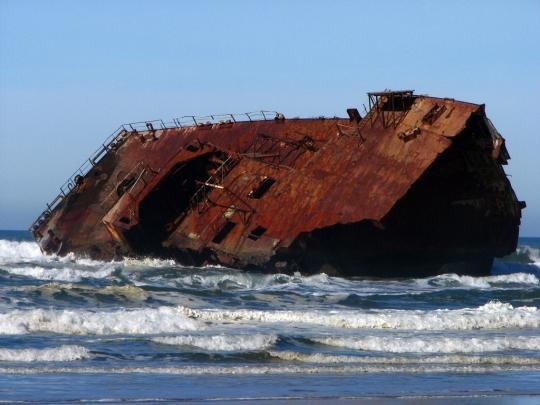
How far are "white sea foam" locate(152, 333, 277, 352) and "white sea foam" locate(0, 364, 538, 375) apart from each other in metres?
1.52

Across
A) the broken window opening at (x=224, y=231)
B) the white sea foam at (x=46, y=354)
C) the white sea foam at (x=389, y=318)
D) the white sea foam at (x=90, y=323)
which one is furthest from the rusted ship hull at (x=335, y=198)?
the white sea foam at (x=46, y=354)

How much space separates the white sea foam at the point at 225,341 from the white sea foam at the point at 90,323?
1.41 m

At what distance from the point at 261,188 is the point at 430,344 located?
505 inches

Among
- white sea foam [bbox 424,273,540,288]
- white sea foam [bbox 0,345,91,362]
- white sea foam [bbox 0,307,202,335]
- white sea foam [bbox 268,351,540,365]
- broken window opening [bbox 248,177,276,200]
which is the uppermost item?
broken window opening [bbox 248,177,276,200]

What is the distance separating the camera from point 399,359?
702 inches

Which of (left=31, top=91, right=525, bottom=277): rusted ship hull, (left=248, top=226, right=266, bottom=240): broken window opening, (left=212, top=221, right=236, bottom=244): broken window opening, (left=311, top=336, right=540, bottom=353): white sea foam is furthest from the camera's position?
(left=212, top=221, right=236, bottom=244): broken window opening

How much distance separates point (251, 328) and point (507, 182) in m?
11.6

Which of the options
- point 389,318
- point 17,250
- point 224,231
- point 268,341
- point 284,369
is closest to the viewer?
point 284,369

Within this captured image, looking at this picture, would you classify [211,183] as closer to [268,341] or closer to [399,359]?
[268,341]

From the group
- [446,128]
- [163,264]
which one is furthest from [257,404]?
[163,264]

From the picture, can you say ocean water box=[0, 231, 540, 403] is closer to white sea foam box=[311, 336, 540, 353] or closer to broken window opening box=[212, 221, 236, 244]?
white sea foam box=[311, 336, 540, 353]

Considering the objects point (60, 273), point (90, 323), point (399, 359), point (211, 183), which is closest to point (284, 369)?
point (399, 359)

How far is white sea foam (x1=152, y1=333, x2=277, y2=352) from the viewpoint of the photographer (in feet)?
61.0

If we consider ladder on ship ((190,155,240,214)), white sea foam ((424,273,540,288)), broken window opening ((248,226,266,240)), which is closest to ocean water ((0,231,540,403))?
white sea foam ((424,273,540,288))
